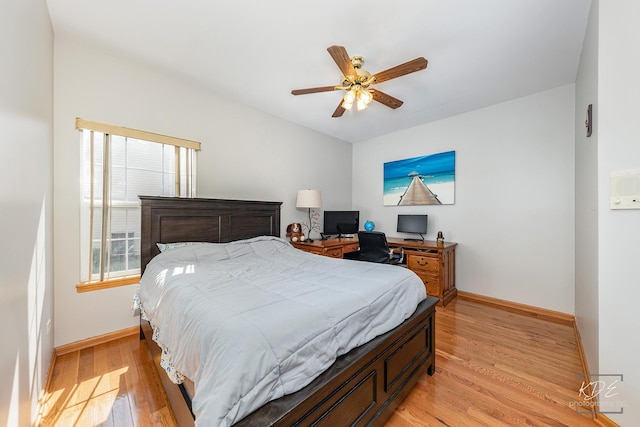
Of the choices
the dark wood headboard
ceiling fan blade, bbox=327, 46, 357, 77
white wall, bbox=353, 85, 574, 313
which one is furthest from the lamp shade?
ceiling fan blade, bbox=327, 46, 357, 77

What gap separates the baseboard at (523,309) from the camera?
2863 mm

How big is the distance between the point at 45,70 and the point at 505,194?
186 inches

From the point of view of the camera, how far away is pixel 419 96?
10.2 feet

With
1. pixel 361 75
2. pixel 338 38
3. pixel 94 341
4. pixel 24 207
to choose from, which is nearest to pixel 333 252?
pixel 361 75

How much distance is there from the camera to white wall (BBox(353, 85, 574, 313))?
9.56 ft

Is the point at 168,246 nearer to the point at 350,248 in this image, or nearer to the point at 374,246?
the point at 374,246

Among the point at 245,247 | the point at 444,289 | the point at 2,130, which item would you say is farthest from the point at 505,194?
the point at 2,130

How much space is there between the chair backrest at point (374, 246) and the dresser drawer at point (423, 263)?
0.55 metres

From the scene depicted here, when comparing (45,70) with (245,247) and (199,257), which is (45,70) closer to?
(199,257)

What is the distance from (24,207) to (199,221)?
4.79 ft

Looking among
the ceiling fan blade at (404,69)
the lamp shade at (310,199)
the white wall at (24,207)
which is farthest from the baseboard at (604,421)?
the lamp shade at (310,199)

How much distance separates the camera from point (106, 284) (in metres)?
2.36

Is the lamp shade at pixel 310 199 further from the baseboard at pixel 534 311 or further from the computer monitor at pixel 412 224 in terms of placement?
the baseboard at pixel 534 311

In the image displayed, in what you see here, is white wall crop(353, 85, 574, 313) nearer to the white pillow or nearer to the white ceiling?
the white ceiling
